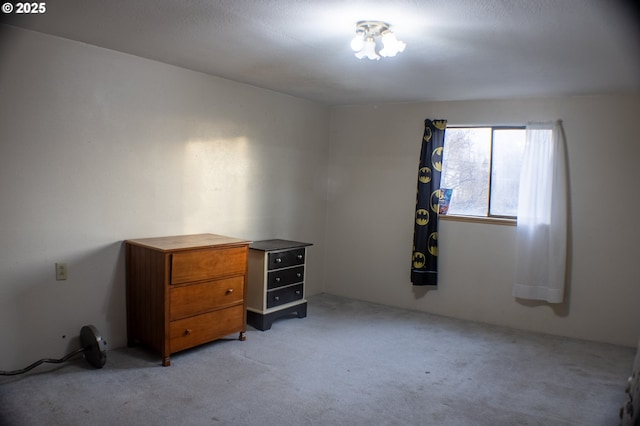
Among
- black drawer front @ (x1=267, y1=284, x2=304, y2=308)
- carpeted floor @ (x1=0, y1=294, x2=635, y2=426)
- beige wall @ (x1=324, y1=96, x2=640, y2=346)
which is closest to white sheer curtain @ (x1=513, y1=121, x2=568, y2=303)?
beige wall @ (x1=324, y1=96, x2=640, y2=346)

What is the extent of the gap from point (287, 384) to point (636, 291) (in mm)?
2958

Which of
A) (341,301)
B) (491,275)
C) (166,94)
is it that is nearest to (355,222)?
(341,301)

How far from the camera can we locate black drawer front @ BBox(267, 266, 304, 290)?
389cm

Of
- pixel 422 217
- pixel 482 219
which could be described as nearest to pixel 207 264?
pixel 422 217

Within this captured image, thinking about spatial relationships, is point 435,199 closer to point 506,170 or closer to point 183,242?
point 506,170

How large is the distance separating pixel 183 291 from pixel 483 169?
2.95 m

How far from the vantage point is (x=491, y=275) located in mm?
4340

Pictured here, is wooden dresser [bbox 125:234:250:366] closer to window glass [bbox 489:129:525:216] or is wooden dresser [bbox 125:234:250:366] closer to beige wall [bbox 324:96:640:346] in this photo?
beige wall [bbox 324:96:640:346]

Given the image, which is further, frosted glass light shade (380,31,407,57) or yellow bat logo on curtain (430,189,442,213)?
yellow bat logo on curtain (430,189,442,213)

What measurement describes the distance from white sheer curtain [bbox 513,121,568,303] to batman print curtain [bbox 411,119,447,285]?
753mm

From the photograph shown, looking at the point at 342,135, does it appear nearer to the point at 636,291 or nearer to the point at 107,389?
the point at 636,291

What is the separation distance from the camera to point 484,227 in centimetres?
435

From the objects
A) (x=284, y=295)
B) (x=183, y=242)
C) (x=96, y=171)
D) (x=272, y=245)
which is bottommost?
(x=284, y=295)

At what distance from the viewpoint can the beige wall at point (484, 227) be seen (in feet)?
12.5
